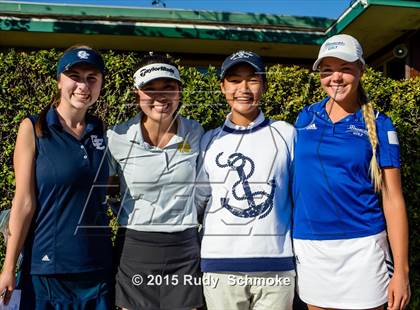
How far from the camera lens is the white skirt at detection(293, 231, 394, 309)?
2486 millimetres

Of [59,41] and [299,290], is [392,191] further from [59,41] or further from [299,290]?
[59,41]

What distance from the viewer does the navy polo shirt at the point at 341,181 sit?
2.49 m

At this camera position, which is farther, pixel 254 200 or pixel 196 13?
pixel 196 13

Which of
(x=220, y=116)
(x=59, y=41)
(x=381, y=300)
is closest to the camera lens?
(x=381, y=300)

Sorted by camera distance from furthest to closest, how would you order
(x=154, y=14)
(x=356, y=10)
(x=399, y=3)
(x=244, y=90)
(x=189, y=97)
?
(x=154, y=14) → (x=356, y=10) → (x=399, y=3) → (x=189, y=97) → (x=244, y=90)

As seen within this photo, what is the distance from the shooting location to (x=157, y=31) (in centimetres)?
686

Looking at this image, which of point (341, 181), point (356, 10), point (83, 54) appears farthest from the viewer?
point (356, 10)

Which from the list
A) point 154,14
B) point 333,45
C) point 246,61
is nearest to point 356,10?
point 154,14

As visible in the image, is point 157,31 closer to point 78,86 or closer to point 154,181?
point 78,86

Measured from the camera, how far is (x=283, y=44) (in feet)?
23.8

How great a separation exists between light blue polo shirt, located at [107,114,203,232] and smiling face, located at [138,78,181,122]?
128 mm

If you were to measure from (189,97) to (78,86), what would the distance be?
52.9 inches

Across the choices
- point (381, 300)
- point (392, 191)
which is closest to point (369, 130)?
point (392, 191)

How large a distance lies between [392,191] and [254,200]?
703 mm
